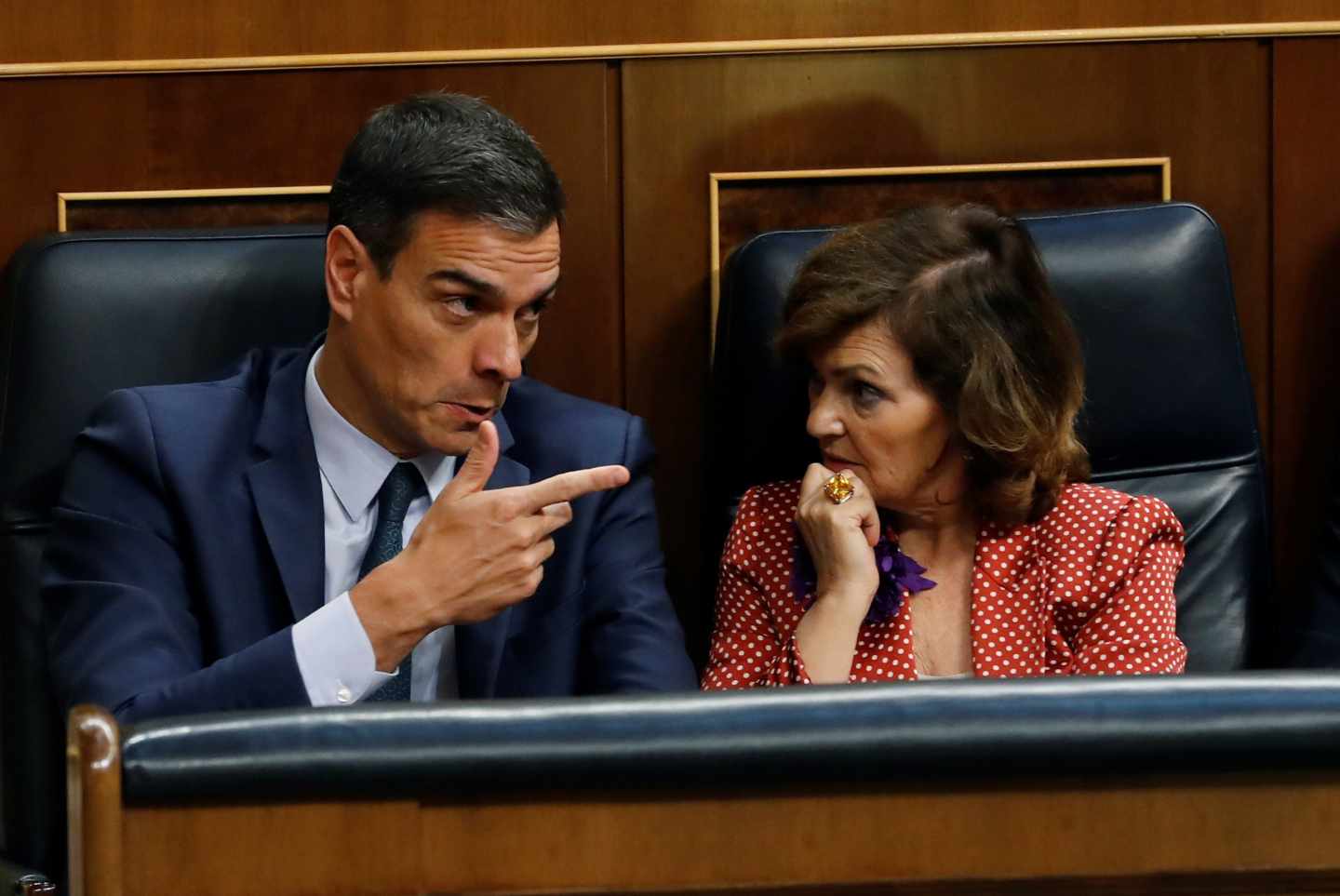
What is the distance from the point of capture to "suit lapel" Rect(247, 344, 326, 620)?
1668mm

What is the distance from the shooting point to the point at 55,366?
5.83 feet

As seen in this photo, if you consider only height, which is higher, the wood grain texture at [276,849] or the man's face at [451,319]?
the man's face at [451,319]

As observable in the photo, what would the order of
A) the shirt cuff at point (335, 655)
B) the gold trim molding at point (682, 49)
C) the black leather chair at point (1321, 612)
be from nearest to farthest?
1. the shirt cuff at point (335, 655)
2. the black leather chair at point (1321, 612)
3. the gold trim molding at point (682, 49)

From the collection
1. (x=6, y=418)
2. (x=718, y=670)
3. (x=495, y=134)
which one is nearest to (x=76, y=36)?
(x=6, y=418)

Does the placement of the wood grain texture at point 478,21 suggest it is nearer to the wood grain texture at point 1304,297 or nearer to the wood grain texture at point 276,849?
the wood grain texture at point 1304,297

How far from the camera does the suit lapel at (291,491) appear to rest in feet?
5.47

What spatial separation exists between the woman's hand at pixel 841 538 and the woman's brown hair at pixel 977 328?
0.13 metres

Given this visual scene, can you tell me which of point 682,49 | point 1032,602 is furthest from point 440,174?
point 1032,602

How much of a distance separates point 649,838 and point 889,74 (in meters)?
1.39

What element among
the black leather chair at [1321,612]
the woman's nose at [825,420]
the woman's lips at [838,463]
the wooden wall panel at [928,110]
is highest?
the wooden wall panel at [928,110]

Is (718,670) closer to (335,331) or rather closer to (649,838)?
(335,331)

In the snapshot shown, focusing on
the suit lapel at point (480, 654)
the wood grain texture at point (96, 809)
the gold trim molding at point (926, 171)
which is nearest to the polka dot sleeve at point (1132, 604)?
the gold trim molding at point (926, 171)

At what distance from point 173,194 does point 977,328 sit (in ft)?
3.22

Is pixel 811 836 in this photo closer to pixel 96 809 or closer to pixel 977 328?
pixel 96 809
